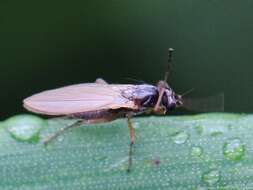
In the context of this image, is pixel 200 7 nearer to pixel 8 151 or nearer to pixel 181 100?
pixel 181 100

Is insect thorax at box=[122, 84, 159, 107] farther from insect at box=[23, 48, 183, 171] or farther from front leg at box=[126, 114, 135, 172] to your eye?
front leg at box=[126, 114, 135, 172]

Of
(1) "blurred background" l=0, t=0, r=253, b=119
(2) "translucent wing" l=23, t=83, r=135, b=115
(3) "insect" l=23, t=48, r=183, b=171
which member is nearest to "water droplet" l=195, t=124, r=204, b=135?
(3) "insect" l=23, t=48, r=183, b=171

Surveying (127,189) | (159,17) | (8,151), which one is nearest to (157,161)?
(127,189)

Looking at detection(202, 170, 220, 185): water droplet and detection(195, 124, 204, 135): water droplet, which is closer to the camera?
detection(202, 170, 220, 185): water droplet

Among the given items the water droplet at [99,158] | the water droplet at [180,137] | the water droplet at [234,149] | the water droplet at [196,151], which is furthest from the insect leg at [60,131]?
the water droplet at [234,149]

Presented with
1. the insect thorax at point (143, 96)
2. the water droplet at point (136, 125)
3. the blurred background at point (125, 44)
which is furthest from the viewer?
the blurred background at point (125, 44)

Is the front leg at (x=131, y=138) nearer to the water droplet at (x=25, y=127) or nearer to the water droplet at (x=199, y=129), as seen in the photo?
the water droplet at (x=199, y=129)
